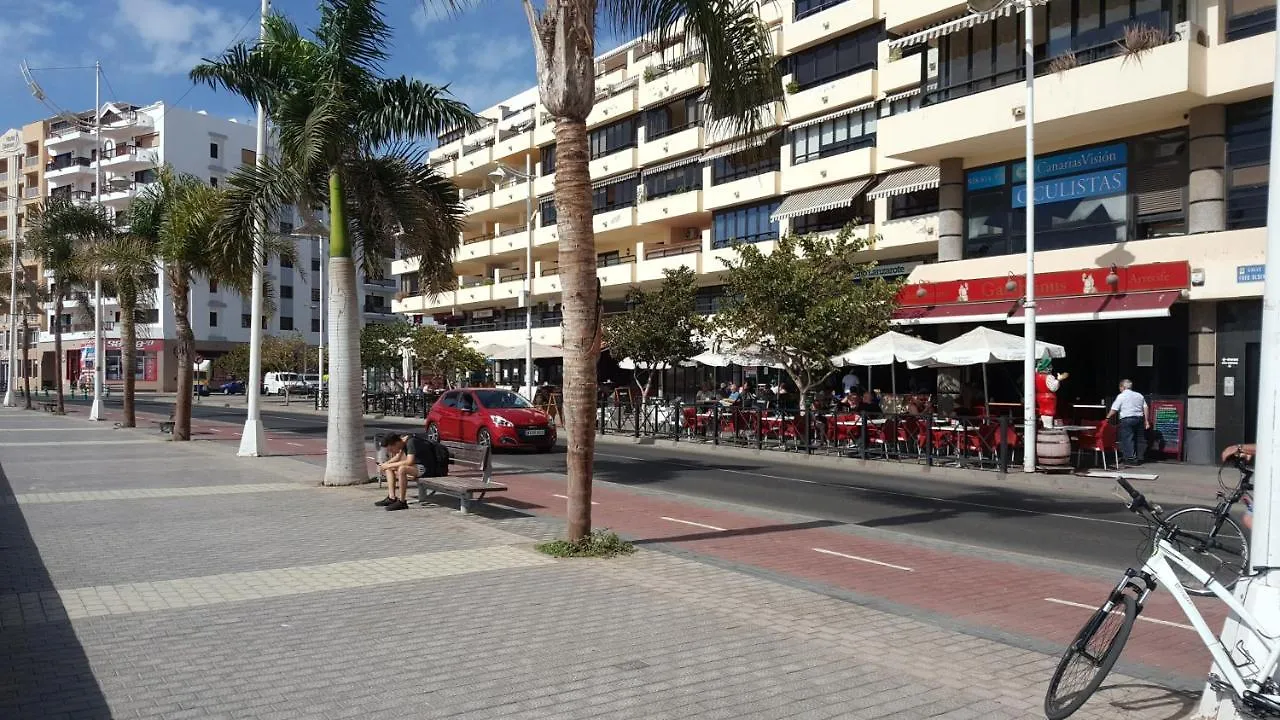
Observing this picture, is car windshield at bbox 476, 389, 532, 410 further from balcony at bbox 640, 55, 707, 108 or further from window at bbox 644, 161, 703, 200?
balcony at bbox 640, 55, 707, 108

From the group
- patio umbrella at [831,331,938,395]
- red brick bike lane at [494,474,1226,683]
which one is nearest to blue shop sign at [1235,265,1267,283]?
patio umbrella at [831,331,938,395]

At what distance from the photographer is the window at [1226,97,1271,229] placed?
62.6 feet

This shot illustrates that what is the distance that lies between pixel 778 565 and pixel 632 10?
5.71m

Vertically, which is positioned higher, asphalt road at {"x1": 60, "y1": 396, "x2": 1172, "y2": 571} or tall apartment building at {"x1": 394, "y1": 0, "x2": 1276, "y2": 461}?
tall apartment building at {"x1": 394, "y1": 0, "x2": 1276, "y2": 461}

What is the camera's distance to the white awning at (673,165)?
129 feet

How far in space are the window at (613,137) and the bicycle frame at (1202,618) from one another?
4070 cm

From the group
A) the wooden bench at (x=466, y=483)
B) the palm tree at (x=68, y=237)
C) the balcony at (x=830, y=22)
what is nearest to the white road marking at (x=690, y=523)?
the wooden bench at (x=466, y=483)

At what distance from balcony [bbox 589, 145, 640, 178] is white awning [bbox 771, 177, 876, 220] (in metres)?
11.2

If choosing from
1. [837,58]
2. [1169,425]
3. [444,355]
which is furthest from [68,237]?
[1169,425]

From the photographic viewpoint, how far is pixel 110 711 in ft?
14.8

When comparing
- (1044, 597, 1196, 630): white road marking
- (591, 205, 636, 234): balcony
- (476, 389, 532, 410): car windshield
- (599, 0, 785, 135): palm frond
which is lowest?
(1044, 597, 1196, 630): white road marking

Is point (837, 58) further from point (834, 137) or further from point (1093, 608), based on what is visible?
point (1093, 608)

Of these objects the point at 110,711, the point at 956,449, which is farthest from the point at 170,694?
the point at 956,449

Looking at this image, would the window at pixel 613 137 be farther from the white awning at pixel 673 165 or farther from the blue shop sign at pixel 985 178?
the blue shop sign at pixel 985 178
